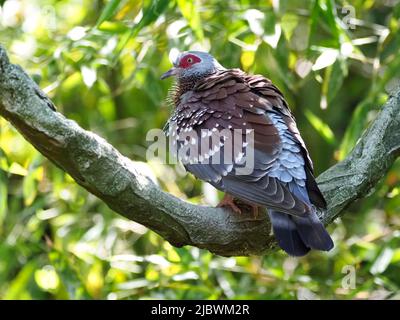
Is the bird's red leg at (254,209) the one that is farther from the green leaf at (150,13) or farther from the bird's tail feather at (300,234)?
the green leaf at (150,13)

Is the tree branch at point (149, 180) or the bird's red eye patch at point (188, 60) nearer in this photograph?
the tree branch at point (149, 180)

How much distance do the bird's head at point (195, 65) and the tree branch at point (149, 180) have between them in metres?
1.16

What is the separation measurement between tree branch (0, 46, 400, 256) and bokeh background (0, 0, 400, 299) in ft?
1.72

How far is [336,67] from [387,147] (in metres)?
0.93

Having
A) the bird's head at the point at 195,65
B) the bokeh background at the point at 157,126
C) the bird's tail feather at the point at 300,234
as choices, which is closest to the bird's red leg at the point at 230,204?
the bird's tail feather at the point at 300,234

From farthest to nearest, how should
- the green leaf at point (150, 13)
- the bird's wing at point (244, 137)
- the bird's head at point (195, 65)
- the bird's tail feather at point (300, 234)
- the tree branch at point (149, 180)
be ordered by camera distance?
the bird's head at point (195, 65)
the green leaf at point (150, 13)
the bird's wing at point (244, 137)
the bird's tail feather at point (300, 234)
the tree branch at point (149, 180)

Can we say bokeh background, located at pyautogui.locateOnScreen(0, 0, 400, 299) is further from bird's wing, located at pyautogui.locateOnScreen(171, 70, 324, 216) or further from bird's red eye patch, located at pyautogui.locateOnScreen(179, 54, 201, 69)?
bird's wing, located at pyautogui.locateOnScreen(171, 70, 324, 216)

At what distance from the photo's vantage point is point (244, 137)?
12.2ft

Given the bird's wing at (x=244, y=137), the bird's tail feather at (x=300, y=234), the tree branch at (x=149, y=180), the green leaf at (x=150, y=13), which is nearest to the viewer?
the tree branch at (x=149, y=180)

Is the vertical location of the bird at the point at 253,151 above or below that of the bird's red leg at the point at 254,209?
above

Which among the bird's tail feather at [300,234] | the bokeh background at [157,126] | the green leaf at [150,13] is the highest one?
the green leaf at [150,13]

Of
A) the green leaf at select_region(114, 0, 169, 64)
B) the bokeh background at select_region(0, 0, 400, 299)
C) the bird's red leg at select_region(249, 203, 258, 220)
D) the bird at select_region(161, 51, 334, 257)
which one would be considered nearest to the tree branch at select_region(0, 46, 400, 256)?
the bird's red leg at select_region(249, 203, 258, 220)

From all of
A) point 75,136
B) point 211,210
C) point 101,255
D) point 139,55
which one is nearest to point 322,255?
point 101,255

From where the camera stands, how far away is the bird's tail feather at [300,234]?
10.4 ft
